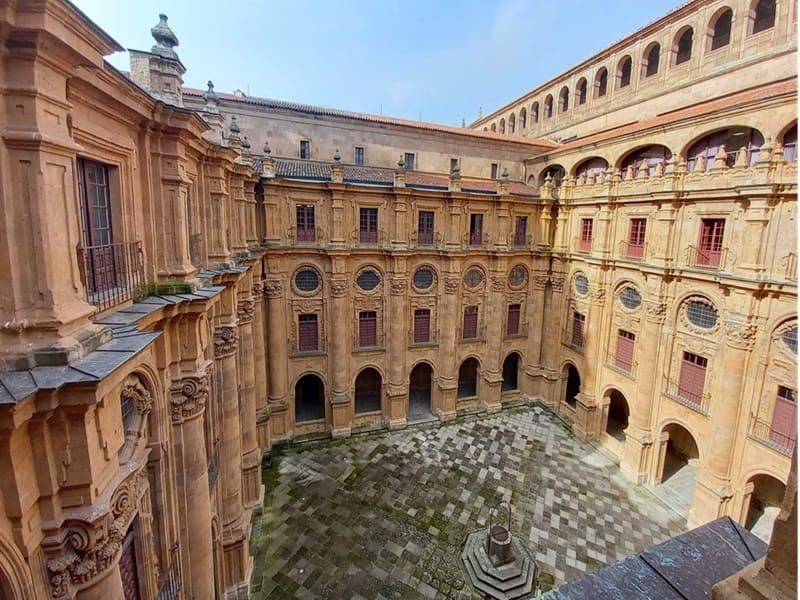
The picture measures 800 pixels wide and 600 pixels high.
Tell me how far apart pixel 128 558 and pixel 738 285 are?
1913 centimetres

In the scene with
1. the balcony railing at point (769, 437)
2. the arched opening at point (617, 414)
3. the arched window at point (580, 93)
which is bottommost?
the arched opening at point (617, 414)

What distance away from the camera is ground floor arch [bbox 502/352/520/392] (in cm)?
2589

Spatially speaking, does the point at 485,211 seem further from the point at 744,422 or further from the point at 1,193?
the point at 1,193

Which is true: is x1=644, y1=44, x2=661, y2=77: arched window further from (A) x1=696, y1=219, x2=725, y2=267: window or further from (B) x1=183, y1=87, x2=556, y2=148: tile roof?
(A) x1=696, y1=219, x2=725, y2=267: window

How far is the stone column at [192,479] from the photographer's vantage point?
7.09m

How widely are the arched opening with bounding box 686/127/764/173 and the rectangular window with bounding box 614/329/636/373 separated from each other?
802 cm

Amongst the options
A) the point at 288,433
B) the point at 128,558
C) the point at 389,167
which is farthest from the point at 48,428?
the point at 389,167

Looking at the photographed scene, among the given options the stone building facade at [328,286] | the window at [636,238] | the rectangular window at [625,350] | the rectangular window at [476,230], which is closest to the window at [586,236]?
the stone building facade at [328,286]

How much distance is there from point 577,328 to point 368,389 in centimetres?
1365

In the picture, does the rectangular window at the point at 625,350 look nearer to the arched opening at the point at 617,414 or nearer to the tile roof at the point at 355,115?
the arched opening at the point at 617,414

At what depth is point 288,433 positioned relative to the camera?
65.4 feet

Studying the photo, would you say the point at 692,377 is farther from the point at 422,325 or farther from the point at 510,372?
the point at 422,325

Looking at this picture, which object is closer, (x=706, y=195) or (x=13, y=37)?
(x=13, y=37)

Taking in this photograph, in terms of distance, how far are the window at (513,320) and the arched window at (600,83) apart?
1632cm
